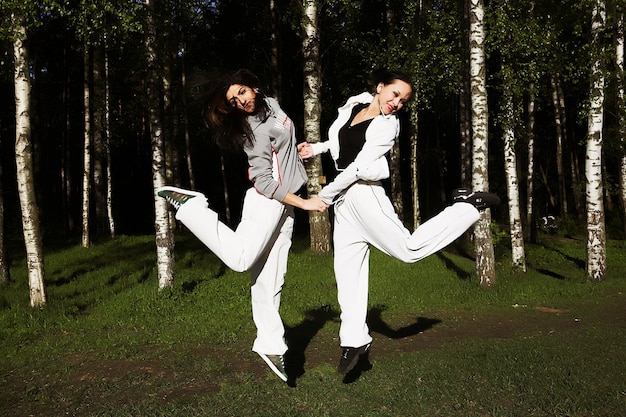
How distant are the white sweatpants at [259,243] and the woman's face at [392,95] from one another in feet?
4.08

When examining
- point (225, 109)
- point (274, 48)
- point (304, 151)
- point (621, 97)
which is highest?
point (274, 48)

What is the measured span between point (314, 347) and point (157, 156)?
18.1ft

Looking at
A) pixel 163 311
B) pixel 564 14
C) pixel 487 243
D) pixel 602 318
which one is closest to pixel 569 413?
pixel 602 318

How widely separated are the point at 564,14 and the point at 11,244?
59.2ft

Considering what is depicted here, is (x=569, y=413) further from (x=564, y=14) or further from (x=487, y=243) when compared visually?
(x=564, y=14)

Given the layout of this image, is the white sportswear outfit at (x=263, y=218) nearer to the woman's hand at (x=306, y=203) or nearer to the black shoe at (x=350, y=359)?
the woman's hand at (x=306, y=203)

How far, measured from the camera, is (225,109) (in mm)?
5984

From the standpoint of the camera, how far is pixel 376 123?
19.6ft

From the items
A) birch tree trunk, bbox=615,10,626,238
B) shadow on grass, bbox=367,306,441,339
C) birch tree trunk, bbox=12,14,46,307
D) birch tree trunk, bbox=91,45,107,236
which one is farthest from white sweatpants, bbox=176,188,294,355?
birch tree trunk, bbox=91,45,107,236

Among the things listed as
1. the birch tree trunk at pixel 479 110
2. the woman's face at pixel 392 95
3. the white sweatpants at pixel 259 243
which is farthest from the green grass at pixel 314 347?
the woman's face at pixel 392 95

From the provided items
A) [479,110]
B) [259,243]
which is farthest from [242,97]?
[479,110]

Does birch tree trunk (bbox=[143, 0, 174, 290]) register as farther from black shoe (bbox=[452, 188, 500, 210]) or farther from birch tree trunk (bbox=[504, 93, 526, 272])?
birch tree trunk (bbox=[504, 93, 526, 272])

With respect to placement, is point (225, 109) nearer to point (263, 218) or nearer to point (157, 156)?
point (263, 218)

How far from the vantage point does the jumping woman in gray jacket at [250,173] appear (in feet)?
19.2
